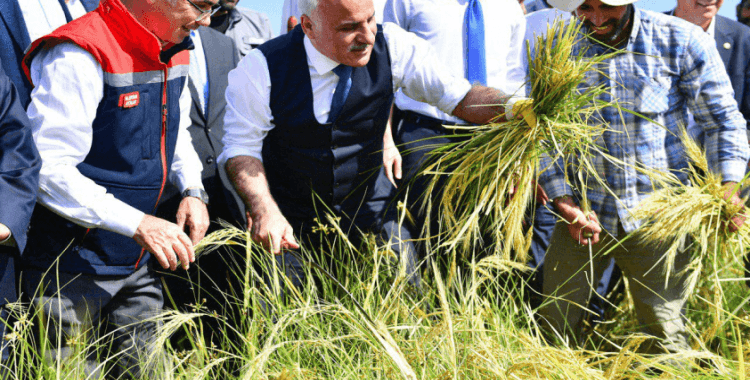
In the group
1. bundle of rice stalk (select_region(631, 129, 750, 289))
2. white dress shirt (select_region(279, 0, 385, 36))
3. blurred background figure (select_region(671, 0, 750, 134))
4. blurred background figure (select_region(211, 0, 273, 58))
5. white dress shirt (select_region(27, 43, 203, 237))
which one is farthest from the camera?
blurred background figure (select_region(671, 0, 750, 134))

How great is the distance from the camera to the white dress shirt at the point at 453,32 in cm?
334

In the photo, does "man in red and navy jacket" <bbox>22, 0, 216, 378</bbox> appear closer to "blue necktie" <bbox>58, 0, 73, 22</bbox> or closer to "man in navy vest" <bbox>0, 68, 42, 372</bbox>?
"man in navy vest" <bbox>0, 68, 42, 372</bbox>

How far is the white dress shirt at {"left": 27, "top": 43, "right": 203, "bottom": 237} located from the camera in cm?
216

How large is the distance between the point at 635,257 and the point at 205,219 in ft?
5.99

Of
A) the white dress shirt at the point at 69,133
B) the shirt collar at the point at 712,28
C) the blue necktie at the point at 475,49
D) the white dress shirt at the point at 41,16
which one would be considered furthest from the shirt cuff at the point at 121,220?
the shirt collar at the point at 712,28

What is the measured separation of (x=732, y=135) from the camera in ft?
9.63

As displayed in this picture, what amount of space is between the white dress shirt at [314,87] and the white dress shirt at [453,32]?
52 cm

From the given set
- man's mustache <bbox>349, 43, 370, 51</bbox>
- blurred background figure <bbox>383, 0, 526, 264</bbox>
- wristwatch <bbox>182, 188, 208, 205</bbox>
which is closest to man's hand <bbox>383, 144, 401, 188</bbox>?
blurred background figure <bbox>383, 0, 526, 264</bbox>

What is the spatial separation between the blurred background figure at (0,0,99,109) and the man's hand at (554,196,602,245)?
2095 mm

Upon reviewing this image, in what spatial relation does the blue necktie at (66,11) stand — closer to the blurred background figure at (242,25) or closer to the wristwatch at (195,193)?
the wristwatch at (195,193)

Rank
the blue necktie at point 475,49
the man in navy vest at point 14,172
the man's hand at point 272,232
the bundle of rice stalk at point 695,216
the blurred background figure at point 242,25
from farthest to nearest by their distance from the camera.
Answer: the blurred background figure at point 242,25, the blue necktie at point 475,49, the bundle of rice stalk at point 695,216, the man's hand at point 272,232, the man in navy vest at point 14,172

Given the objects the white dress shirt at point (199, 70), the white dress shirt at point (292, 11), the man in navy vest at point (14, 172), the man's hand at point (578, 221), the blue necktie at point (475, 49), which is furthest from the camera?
the white dress shirt at point (292, 11)

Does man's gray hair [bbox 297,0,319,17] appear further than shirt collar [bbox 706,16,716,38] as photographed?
No

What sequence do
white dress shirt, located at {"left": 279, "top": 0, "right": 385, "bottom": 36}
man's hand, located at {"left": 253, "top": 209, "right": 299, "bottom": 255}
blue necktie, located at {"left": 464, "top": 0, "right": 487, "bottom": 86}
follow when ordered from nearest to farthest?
man's hand, located at {"left": 253, "top": 209, "right": 299, "bottom": 255}
blue necktie, located at {"left": 464, "top": 0, "right": 487, "bottom": 86}
white dress shirt, located at {"left": 279, "top": 0, "right": 385, "bottom": 36}
